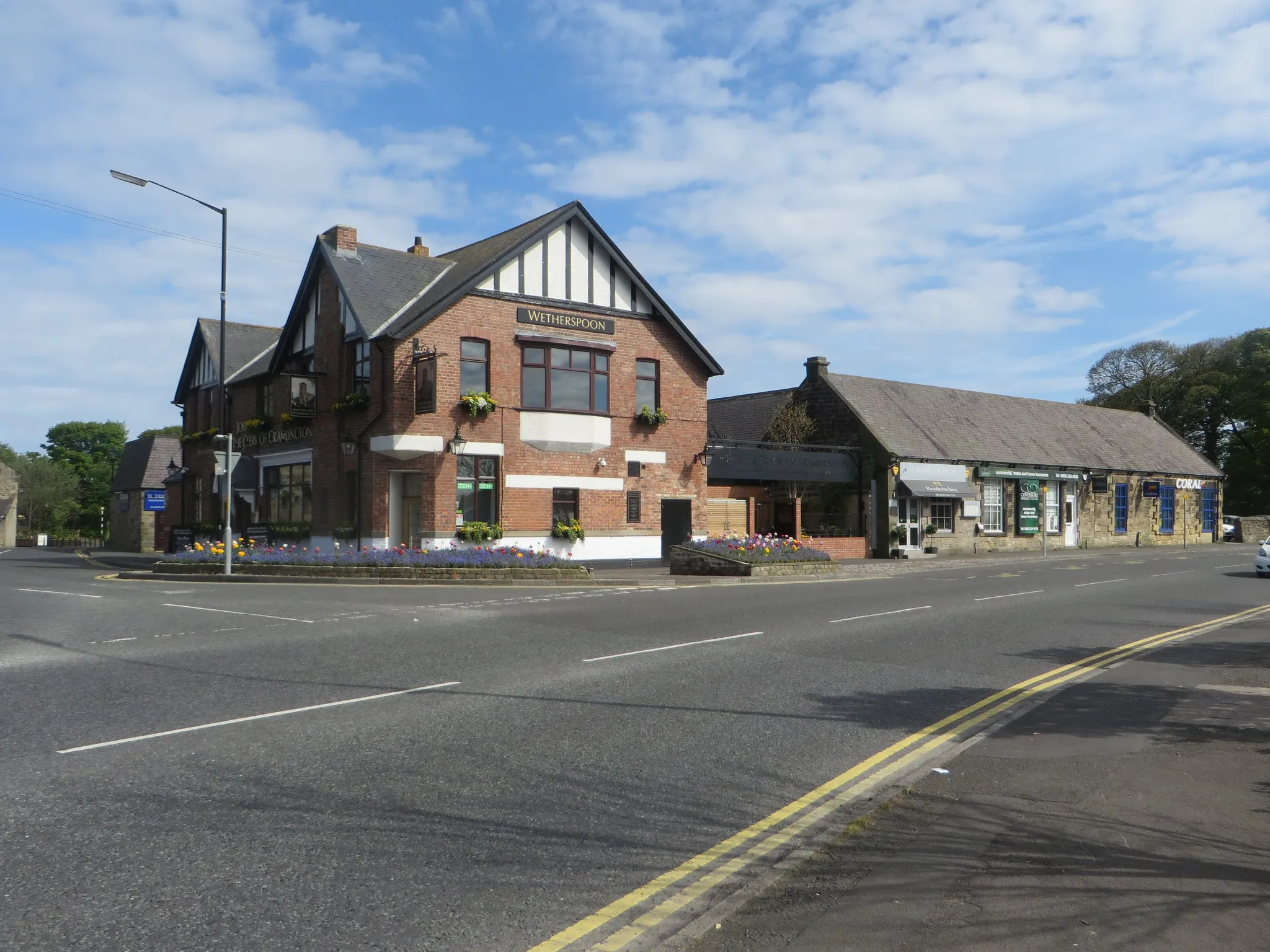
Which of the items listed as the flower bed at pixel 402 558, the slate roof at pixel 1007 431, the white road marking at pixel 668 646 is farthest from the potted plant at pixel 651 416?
the white road marking at pixel 668 646

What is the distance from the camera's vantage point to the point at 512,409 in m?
28.7

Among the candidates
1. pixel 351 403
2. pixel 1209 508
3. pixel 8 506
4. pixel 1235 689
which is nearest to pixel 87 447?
pixel 8 506

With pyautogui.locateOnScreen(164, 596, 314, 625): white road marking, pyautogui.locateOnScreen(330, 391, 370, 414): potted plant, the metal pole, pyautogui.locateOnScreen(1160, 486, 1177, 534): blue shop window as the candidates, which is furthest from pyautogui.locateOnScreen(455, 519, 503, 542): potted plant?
pyautogui.locateOnScreen(1160, 486, 1177, 534): blue shop window

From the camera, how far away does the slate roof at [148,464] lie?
50844 millimetres

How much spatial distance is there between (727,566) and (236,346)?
24.1m

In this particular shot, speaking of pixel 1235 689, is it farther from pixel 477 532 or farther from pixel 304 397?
pixel 304 397

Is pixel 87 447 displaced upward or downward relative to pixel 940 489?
upward

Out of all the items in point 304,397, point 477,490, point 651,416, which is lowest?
point 477,490

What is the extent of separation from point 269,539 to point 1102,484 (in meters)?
36.0

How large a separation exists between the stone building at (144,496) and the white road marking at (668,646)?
4107 centimetres

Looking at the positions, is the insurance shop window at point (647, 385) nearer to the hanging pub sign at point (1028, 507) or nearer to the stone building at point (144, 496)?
the hanging pub sign at point (1028, 507)

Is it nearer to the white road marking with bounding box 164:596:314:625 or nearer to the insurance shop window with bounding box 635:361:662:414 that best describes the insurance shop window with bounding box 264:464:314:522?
the insurance shop window with bounding box 635:361:662:414

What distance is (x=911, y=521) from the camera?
123ft

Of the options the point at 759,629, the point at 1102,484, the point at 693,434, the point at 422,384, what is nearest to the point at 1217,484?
the point at 1102,484
